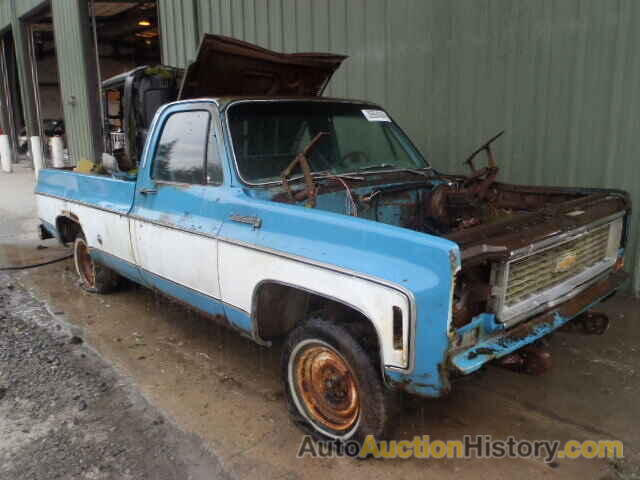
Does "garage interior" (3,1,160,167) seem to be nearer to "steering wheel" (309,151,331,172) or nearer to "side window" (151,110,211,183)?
"side window" (151,110,211,183)

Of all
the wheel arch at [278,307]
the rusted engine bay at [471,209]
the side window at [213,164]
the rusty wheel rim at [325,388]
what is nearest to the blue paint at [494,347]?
the rusted engine bay at [471,209]

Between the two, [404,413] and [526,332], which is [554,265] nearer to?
[526,332]

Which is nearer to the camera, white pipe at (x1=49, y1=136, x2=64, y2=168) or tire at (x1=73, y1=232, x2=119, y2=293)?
tire at (x1=73, y1=232, x2=119, y2=293)

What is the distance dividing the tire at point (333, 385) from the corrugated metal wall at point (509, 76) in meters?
3.43

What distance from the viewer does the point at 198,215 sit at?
353 centimetres

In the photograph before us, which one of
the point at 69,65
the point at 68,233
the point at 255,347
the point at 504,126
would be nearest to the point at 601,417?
the point at 255,347

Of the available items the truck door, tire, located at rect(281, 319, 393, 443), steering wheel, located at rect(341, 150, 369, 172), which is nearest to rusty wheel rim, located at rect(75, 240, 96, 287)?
the truck door

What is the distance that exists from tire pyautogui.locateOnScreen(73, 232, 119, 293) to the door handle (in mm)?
2720

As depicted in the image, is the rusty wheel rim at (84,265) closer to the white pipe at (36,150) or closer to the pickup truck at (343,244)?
the pickup truck at (343,244)

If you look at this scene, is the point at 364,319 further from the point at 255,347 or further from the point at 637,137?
the point at 637,137

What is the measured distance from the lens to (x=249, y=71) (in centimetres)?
445

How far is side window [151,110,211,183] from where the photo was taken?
3668 mm

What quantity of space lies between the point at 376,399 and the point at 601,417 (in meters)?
1.54

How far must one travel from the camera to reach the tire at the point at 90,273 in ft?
18.1
